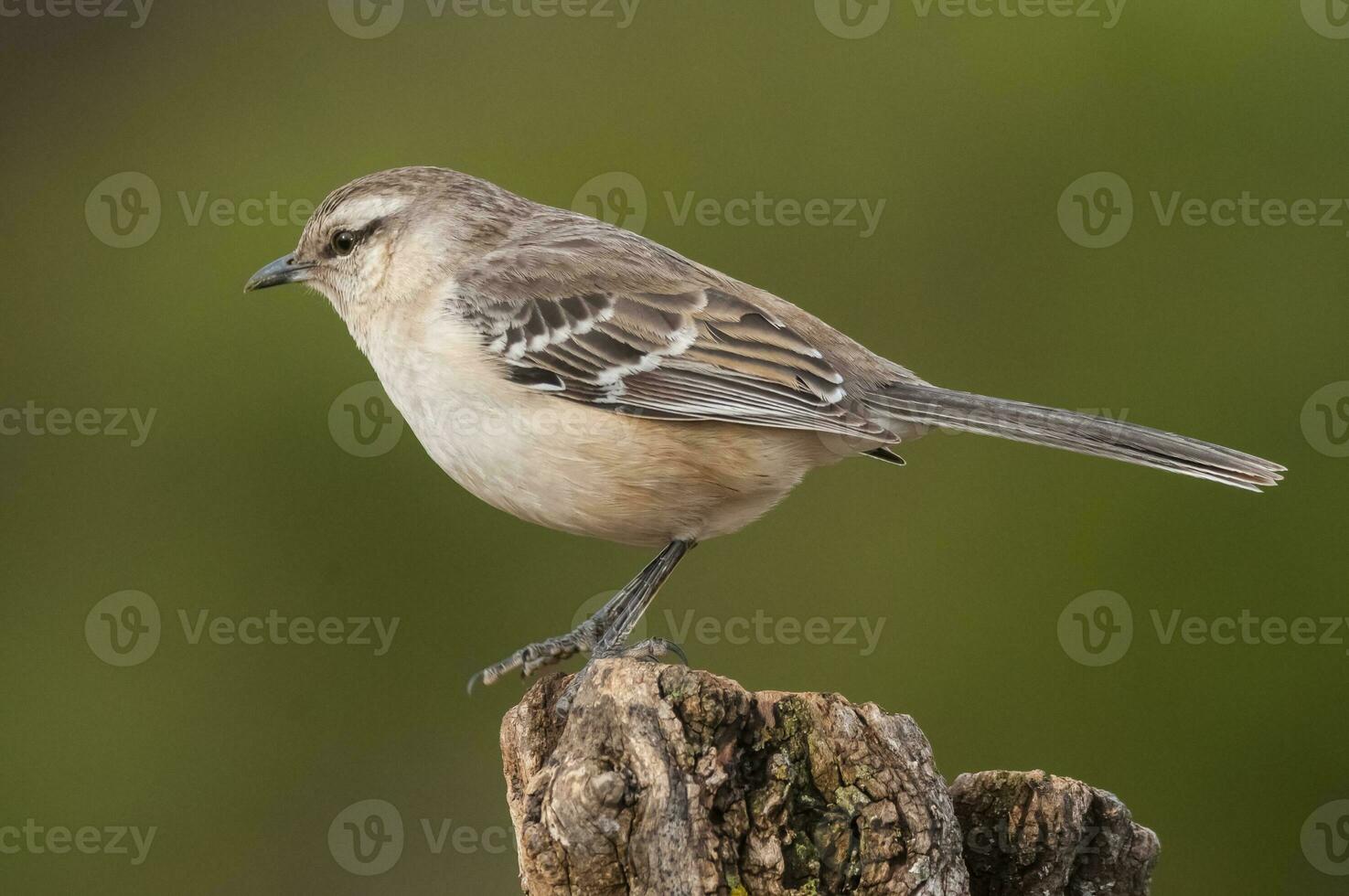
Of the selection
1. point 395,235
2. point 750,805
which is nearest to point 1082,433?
point 750,805

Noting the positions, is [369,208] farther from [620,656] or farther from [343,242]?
[620,656]

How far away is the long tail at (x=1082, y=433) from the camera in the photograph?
397 cm

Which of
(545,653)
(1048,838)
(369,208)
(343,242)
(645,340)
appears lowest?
(1048,838)

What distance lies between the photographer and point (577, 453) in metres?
4.14

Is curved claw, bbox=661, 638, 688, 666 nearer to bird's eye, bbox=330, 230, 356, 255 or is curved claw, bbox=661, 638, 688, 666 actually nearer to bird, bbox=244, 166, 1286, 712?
bird, bbox=244, 166, 1286, 712

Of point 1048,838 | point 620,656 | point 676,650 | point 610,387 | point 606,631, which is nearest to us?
point 1048,838

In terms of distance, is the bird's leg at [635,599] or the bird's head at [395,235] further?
the bird's head at [395,235]

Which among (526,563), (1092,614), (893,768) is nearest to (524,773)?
(893,768)

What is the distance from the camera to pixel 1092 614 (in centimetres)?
581

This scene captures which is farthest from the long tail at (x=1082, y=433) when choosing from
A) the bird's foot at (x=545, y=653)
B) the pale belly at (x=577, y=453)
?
the bird's foot at (x=545, y=653)

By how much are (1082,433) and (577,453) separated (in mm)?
1592

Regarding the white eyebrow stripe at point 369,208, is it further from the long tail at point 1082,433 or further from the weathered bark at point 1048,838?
the weathered bark at point 1048,838

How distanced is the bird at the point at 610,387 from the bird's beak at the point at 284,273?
74 millimetres

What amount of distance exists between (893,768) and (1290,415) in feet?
11.9
